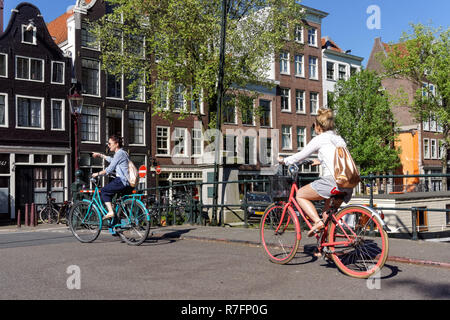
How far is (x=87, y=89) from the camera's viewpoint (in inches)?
1154

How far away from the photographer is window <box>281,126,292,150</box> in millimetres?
41875

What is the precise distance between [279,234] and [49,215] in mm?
A: 19603

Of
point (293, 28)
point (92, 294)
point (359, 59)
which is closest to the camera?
point (92, 294)

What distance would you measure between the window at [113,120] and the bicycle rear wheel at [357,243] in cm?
2597

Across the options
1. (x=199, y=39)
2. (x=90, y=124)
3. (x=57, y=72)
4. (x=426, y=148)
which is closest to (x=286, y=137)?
(x=90, y=124)

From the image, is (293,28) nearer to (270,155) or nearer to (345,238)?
(345,238)

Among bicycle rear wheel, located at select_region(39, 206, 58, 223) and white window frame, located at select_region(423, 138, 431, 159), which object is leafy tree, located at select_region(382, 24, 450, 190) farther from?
bicycle rear wheel, located at select_region(39, 206, 58, 223)

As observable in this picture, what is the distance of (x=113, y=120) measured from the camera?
30.5 meters

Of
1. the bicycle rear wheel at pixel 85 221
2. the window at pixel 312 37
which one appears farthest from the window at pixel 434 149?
the bicycle rear wheel at pixel 85 221

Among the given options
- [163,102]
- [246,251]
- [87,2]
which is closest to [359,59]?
[87,2]

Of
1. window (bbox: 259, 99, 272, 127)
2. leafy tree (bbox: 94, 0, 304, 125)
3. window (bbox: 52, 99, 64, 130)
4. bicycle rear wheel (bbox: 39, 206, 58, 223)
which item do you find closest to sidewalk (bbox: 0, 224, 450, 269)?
leafy tree (bbox: 94, 0, 304, 125)

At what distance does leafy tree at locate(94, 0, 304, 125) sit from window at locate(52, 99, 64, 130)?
7.62m

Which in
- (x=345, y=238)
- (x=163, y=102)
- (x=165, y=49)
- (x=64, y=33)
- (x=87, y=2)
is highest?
(x=87, y=2)
